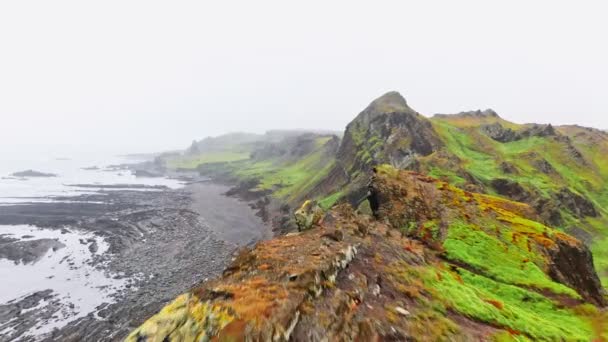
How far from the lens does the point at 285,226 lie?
253 ft

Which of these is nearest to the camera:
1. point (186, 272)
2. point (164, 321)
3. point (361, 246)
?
point (164, 321)

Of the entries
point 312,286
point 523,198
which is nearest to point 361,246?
point 312,286

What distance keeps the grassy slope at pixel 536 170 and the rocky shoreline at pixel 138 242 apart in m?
42.1

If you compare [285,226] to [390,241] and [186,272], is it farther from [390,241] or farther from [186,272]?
[390,241]

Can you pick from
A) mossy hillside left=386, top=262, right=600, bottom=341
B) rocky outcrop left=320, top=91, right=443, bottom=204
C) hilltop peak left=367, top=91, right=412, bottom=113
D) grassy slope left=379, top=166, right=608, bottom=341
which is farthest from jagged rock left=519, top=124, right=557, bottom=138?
mossy hillside left=386, top=262, right=600, bottom=341

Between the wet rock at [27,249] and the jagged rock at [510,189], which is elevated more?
the jagged rock at [510,189]

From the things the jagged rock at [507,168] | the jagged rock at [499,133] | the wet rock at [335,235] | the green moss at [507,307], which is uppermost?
the jagged rock at [499,133]

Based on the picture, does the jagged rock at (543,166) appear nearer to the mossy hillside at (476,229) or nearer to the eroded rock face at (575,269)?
the mossy hillside at (476,229)

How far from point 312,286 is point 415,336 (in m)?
4.70

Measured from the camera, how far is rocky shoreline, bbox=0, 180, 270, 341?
3856 centimetres

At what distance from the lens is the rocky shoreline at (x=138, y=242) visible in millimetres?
38562

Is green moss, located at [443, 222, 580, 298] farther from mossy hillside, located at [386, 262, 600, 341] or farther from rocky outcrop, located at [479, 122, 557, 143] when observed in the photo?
rocky outcrop, located at [479, 122, 557, 143]

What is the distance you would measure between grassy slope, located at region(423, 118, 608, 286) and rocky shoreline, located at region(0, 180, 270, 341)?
138ft

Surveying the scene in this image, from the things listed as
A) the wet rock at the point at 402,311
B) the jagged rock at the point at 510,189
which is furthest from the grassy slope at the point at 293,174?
the wet rock at the point at 402,311
